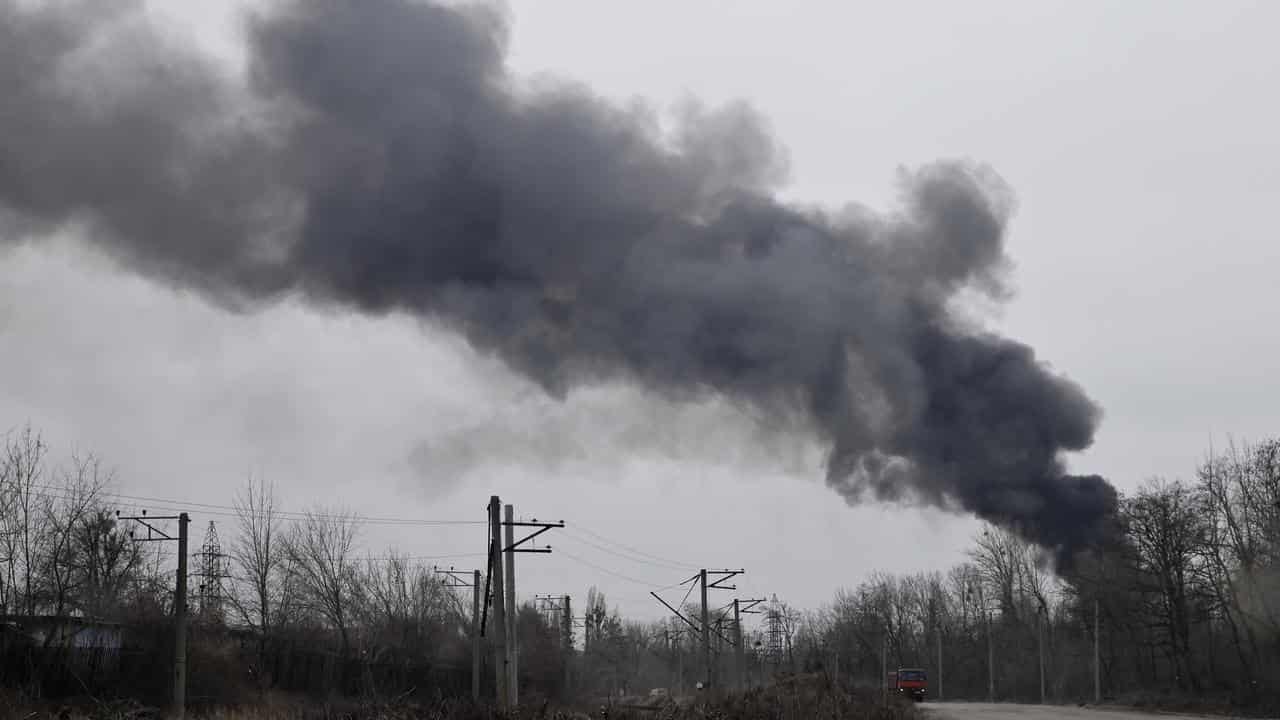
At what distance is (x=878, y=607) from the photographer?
117000 millimetres

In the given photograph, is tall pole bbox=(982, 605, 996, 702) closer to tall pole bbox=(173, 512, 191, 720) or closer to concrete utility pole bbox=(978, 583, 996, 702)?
concrete utility pole bbox=(978, 583, 996, 702)

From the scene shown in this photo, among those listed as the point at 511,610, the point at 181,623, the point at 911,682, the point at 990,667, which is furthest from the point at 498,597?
the point at 990,667

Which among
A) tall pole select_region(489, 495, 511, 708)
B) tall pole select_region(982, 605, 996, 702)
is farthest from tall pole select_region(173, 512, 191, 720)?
tall pole select_region(982, 605, 996, 702)

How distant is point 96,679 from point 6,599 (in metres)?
7.46

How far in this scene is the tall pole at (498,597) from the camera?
3825cm

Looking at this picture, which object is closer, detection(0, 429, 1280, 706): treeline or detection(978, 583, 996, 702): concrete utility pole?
detection(0, 429, 1280, 706): treeline

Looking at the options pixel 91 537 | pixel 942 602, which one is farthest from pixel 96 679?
pixel 942 602

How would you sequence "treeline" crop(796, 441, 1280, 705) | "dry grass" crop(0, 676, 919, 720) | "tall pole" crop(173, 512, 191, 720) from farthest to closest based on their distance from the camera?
1. "treeline" crop(796, 441, 1280, 705)
2. "tall pole" crop(173, 512, 191, 720)
3. "dry grass" crop(0, 676, 919, 720)

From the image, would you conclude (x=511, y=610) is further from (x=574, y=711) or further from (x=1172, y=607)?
(x=1172, y=607)

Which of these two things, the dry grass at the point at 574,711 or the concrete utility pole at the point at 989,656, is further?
the concrete utility pole at the point at 989,656

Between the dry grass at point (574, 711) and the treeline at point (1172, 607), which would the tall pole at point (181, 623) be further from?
the treeline at point (1172, 607)

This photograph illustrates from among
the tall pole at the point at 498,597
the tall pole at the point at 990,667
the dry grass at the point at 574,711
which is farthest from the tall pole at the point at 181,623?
the tall pole at the point at 990,667

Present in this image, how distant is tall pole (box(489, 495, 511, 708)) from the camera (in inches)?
1506

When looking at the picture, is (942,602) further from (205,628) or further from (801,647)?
(205,628)
